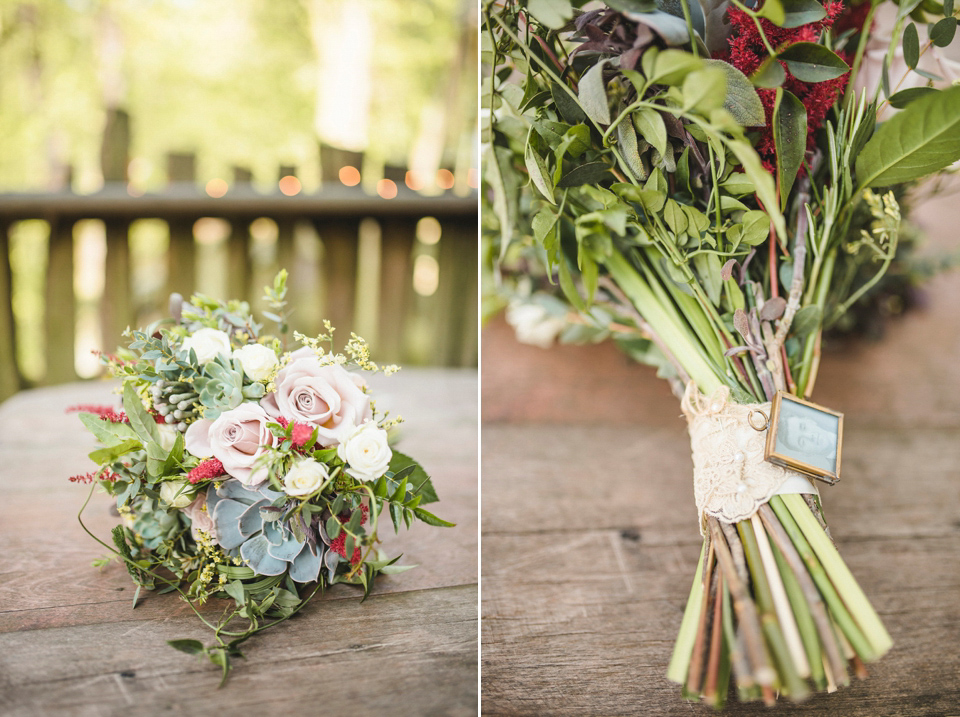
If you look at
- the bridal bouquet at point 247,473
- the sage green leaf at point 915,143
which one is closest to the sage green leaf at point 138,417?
the bridal bouquet at point 247,473

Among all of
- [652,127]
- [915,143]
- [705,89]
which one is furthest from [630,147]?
[915,143]

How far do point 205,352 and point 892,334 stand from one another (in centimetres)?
132

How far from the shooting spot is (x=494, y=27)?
0.57 metres

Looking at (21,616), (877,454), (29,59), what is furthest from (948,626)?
(29,59)

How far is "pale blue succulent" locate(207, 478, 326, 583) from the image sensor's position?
532 millimetres

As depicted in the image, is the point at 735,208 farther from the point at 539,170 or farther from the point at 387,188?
the point at 387,188

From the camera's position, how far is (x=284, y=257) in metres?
1.73

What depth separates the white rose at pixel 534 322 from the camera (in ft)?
3.55

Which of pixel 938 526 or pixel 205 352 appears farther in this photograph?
pixel 938 526

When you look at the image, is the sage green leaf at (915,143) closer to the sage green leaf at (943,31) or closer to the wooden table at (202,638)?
the sage green leaf at (943,31)

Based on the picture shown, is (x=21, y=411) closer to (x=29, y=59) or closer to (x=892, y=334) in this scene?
(x=892, y=334)

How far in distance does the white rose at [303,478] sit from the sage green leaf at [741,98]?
19.2 inches

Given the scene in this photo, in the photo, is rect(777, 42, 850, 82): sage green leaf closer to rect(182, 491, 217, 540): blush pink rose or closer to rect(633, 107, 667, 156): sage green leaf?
rect(633, 107, 667, 156): sage green leaf

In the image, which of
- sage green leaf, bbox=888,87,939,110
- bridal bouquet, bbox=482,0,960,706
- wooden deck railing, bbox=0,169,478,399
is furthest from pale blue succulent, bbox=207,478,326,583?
wooden deck railing, bbox=0,169,478,399
